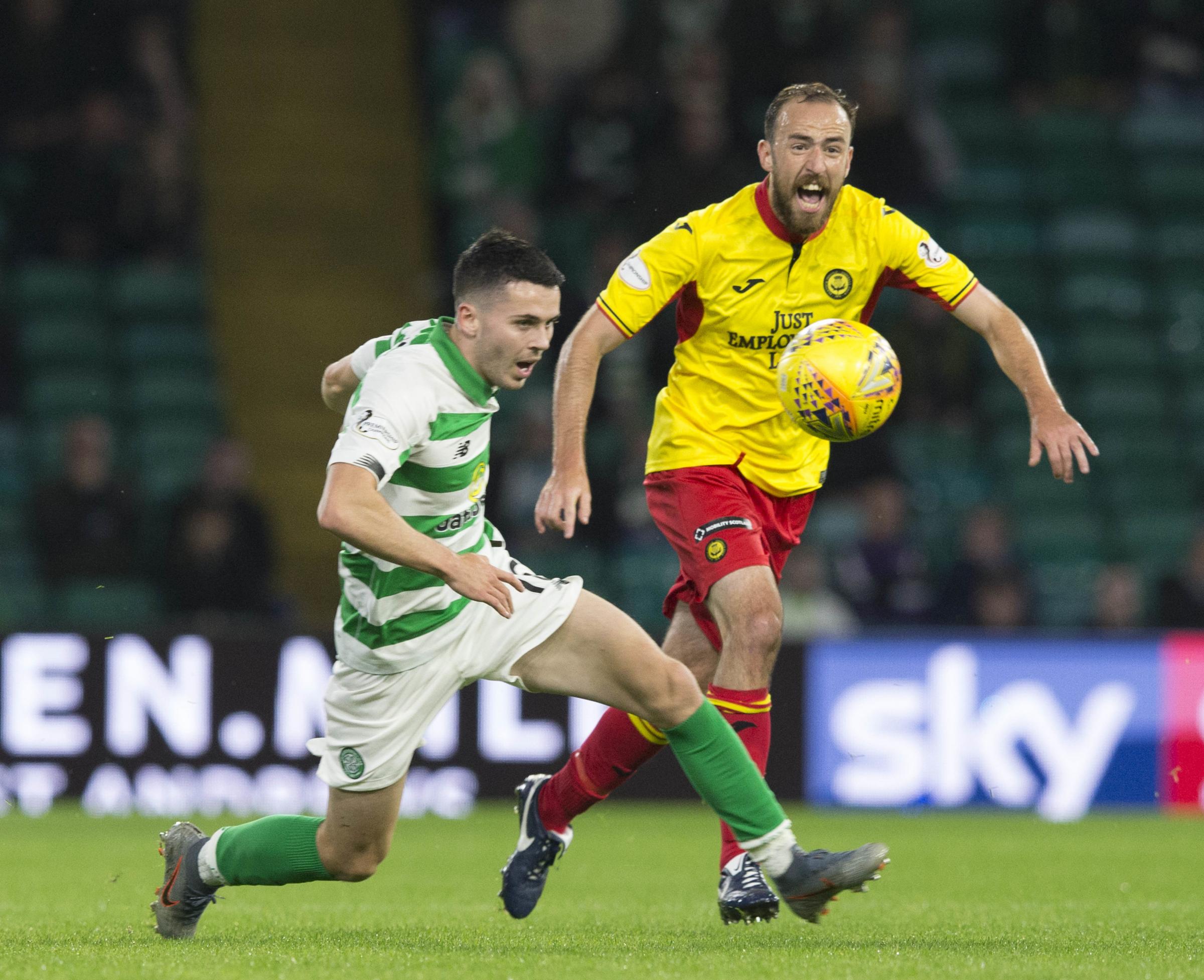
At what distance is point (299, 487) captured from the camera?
1309 cm

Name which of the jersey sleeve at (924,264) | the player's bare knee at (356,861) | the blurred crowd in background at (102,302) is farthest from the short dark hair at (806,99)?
the blurred crowd in background at (102,302)

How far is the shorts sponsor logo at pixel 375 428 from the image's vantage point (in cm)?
431

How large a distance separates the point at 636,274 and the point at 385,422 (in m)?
1.21

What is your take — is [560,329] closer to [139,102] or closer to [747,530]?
[139,102]

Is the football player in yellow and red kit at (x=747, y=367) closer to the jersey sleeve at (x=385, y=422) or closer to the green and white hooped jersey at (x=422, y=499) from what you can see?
the green and white hooped jersey at (x=422, y=499)

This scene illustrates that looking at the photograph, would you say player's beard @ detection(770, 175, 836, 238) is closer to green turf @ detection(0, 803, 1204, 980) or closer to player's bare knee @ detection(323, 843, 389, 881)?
green turf @ detection(0, 803, 1204, 980)

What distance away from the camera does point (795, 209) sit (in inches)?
210

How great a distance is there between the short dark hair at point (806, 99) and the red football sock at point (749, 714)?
1.54 m

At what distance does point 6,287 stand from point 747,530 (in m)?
8.60

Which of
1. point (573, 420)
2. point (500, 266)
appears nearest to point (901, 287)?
point (573, 420)

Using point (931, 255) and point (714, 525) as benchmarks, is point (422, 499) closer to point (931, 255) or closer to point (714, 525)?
point (714, 525)

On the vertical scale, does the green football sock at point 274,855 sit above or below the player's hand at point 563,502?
below

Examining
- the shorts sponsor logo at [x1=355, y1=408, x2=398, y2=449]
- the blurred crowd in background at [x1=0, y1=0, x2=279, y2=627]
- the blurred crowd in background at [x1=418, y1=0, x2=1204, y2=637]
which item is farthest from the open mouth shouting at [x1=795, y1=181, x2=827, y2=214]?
the blurred crowd in background at [x1=0, y1=0, x2=279, y2=627]

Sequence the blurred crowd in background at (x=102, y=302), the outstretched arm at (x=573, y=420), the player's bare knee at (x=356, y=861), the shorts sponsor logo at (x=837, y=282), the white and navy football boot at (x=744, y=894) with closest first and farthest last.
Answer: the player's bare knee at (x=356, y=861), the outstretched arm at (x=573, y=420), the white and navy football boot at (x=744, y=894), the shorts sponsor logo at (x=837, y=282), the blurred crowd in background at (x=102, y=302)
